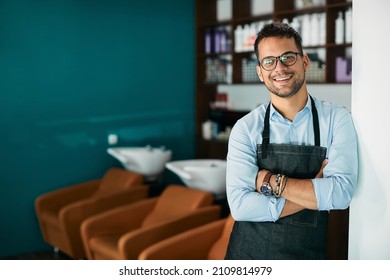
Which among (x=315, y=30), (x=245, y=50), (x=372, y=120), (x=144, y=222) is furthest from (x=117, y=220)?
(x=372, y=120)

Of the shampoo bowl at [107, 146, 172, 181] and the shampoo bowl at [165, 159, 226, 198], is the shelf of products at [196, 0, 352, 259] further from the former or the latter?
the shampoo bowl at [165, 159, 226, 198]

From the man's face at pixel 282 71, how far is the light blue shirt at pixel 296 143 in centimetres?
9

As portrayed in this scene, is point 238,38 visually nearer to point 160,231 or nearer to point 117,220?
point 117,220

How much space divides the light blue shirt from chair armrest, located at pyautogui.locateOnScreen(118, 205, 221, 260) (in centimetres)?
140

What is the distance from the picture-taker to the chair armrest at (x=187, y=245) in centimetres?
255

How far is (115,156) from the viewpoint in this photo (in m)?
4.00

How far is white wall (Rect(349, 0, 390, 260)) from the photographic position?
1.28 metres

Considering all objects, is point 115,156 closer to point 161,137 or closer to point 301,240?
point 161,137

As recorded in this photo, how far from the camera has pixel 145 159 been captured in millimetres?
3867

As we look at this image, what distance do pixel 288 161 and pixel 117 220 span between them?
80.9 inches

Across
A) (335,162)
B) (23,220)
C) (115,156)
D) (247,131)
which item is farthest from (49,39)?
(335,162)

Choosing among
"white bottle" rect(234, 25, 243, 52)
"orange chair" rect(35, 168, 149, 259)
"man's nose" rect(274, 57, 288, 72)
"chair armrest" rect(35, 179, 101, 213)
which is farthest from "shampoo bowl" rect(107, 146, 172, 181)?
"man's nose" rect(274, 57, 288, 72)

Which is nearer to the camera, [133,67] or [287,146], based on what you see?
[287,146]
